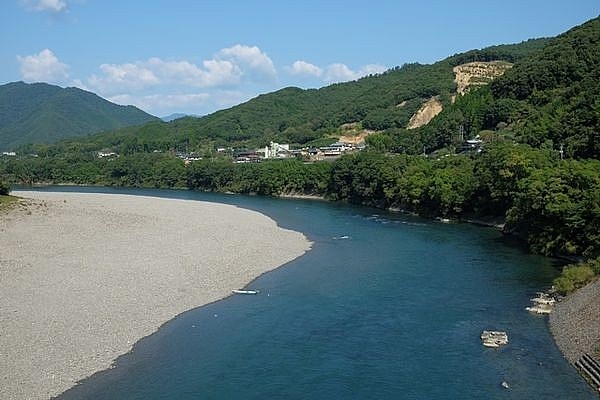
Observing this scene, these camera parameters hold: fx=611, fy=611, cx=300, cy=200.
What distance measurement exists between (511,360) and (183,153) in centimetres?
12583

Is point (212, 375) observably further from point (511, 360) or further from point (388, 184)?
point (388, 184)

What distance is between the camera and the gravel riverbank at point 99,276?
18547mm

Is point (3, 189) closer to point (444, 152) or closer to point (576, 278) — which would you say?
point (576, 278)

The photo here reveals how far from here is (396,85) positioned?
139 m

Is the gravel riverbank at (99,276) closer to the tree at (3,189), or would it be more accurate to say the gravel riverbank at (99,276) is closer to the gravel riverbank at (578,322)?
the tree at (3,189)

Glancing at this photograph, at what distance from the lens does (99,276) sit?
2797 cm

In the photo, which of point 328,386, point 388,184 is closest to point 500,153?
point 388,184

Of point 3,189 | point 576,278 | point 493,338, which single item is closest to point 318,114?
point 3,189

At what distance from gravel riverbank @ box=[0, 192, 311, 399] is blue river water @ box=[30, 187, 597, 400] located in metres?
1.11

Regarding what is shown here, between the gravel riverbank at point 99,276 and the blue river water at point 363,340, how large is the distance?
1108 mm

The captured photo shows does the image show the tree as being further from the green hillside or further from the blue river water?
the green hillside

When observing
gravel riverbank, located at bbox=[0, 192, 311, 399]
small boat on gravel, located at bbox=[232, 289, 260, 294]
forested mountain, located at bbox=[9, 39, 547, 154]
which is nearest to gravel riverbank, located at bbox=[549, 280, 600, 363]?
small boat on gravel, located at bbox=[232, 289, 260, 294]

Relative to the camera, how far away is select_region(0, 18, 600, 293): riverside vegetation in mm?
36250

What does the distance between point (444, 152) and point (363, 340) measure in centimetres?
6159
